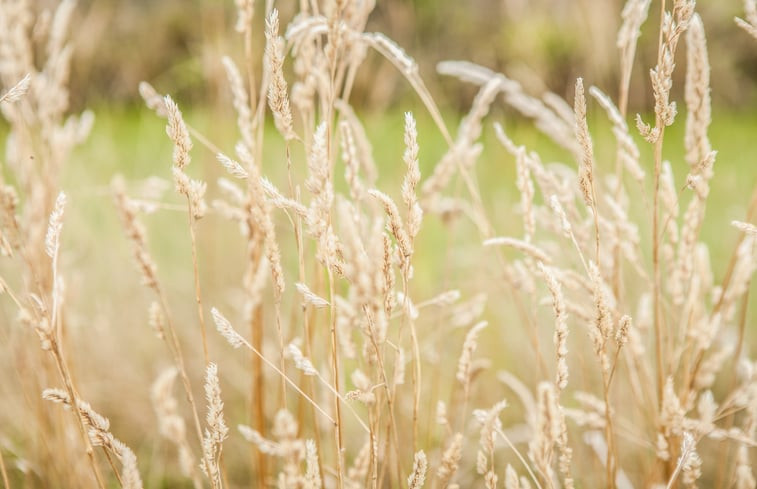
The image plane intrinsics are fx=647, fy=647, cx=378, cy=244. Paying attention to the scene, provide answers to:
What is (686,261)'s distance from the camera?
838mm

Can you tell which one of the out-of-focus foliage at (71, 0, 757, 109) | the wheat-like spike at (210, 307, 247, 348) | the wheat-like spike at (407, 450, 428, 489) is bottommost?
the wheat-like spike at (407, 450, 428, 489)

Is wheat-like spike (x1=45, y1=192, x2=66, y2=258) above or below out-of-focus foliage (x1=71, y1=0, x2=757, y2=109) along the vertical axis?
below

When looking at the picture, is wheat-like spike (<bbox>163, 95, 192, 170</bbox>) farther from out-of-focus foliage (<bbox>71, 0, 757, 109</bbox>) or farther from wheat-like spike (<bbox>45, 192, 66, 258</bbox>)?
out-of-focus foliage (<bbox>71, 0, 757, 109</bbox>)

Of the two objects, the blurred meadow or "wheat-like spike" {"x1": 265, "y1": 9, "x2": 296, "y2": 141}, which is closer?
"wheat-like spike" {"x1": 265, "y1": 9, "x2": 296, "y2": 141}

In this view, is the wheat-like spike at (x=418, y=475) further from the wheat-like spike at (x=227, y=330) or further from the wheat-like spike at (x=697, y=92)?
the wheat-like spike at (x=697, y=92)

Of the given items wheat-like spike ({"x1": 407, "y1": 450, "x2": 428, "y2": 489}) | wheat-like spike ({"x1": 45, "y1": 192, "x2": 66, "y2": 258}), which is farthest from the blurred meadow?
wheat-like spike ({"x1": 45, "y1": 192, "x2": 66, "y2": 258})

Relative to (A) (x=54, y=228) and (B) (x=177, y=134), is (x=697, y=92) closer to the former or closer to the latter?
(B) (x=177, y=134)

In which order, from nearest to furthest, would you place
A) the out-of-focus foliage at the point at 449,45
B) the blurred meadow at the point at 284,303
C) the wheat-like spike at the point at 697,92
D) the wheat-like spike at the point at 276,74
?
1. the wheat-like spike at the point at 276,74
2. the wheat-like spike at the point at 697,92
3. the blurred meadow at the point at 284,303
4. the out-of-focus foliage at the point at 449,45

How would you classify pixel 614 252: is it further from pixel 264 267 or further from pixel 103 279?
pixel 103 279

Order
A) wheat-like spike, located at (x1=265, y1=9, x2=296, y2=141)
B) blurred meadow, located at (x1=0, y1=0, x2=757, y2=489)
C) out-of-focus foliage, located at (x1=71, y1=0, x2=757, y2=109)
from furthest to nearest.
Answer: out-of-focus foliage, located at (x1=71, y1=0, x2=757, y2=109) → blurred meadow, located at (x1=0, y1=0, x2=757, y2=489) → wheat-like spike, located at (x1=265, y1=9, x2=296, y2=141)

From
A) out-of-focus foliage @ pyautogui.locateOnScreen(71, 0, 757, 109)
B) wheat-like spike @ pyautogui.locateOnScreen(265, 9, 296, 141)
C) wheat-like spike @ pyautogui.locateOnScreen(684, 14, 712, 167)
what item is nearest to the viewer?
wheat-like spike @ pyautogui.locateOnScreen(265, 9, 296, 141)

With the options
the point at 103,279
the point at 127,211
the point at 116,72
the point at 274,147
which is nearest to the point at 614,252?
the point at 127,211

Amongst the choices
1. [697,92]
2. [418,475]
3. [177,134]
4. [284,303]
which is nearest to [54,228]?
[177,134]

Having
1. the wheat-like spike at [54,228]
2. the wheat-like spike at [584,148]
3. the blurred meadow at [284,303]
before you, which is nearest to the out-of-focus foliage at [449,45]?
the blurred meadow at [284,303]
